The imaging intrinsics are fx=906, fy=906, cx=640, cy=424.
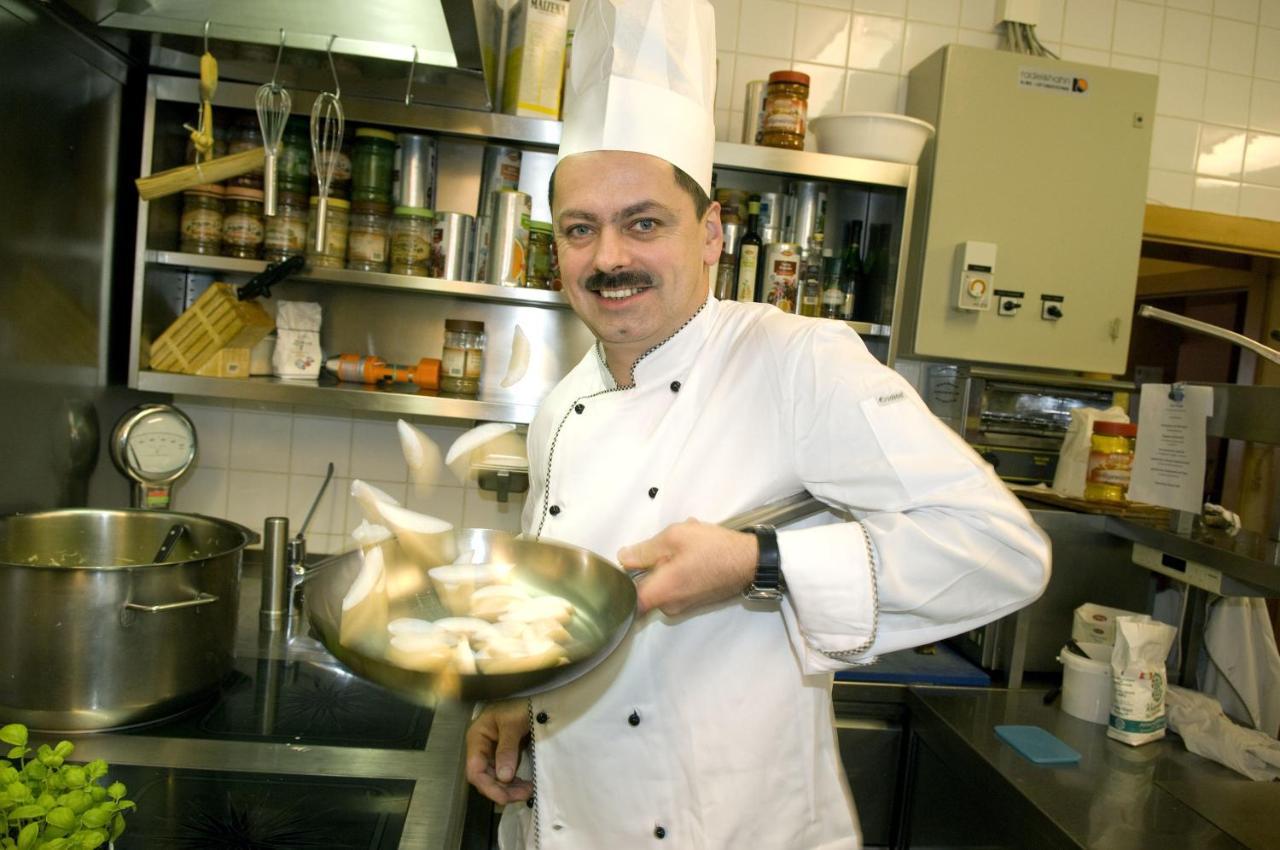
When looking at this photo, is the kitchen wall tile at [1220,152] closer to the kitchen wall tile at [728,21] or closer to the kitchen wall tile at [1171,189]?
the kitchen wall tile at [1171,189]

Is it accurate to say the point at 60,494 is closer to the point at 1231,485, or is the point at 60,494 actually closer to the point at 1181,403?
the point at 1181,403

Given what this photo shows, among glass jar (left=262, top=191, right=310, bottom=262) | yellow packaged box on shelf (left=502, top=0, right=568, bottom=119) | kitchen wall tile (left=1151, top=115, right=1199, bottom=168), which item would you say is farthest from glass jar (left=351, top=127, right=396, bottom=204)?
kitchen wall tile (left=1151, top=115, right=1199, bottom=168)

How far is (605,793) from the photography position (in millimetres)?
1232

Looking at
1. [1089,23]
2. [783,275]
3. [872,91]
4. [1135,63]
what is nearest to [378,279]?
[783,275]

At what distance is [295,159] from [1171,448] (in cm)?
210

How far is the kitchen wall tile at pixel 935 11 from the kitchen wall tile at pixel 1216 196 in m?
0.92

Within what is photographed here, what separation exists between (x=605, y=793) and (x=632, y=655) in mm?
193

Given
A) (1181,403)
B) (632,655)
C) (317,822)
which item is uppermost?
(1181,403)

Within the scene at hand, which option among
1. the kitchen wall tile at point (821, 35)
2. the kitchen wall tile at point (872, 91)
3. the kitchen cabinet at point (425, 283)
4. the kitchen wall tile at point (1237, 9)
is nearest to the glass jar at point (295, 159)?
the kitchen cabinet at point (425, 283)

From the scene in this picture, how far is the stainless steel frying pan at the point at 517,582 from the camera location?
0.80 meters

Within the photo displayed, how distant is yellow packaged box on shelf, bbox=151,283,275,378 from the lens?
2.09 m

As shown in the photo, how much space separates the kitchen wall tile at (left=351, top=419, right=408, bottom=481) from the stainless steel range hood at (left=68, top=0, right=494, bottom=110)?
90cm

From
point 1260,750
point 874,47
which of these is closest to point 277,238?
point 874,47

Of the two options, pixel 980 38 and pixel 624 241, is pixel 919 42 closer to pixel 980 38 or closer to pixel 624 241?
pixel 980 38
